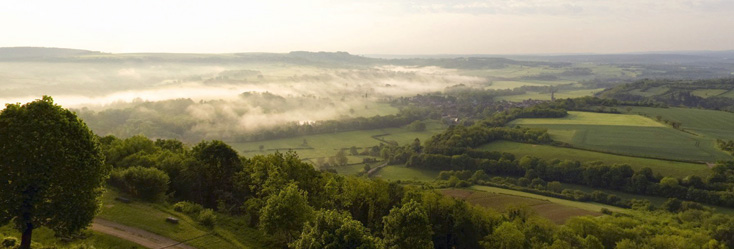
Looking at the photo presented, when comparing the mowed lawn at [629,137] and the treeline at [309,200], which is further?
the mowed lawn at [629,137]

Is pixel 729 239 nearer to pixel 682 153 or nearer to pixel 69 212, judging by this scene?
pixel 682 153

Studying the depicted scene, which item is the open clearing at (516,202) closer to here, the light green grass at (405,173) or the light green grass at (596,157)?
the light green grass at (405,173)

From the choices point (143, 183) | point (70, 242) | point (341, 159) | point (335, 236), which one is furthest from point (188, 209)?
point (341, 159)

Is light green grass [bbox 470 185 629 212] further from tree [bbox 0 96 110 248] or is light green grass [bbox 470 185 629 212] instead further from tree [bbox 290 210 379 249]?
tree [bbox 0 96 110 248]

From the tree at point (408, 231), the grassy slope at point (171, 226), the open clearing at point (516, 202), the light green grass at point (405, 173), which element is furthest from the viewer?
the light green grass at point (405, 173)

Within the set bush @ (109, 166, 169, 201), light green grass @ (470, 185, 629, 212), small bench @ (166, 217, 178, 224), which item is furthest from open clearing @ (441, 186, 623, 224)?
bush @ (109, 166, 169, 201)

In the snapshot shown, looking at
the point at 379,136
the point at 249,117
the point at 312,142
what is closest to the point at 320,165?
the point at 312,142

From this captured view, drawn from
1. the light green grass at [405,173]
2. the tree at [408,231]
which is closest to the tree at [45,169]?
the tree at [408,231]
